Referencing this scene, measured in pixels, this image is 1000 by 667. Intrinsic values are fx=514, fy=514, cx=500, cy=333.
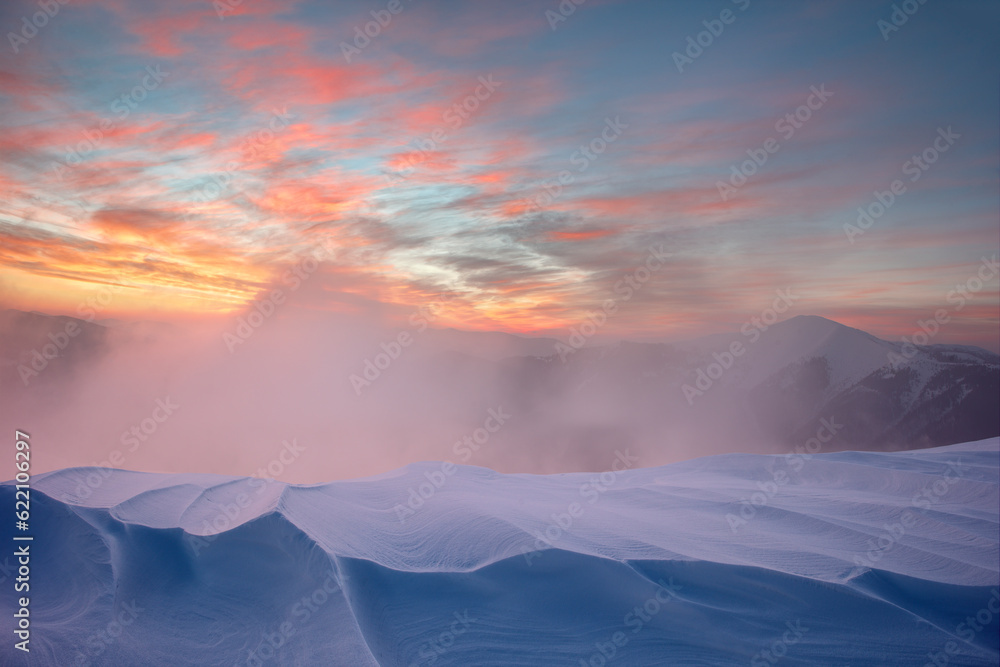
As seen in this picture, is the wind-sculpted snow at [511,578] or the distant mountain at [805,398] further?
the distant mountain at [805,398]

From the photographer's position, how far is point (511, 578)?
3.05 meters

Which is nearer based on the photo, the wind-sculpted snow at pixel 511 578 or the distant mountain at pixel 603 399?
the wind-sculpted snow at pixel 511 578

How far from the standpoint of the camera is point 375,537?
3477mm

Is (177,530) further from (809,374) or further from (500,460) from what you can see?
(500,460)

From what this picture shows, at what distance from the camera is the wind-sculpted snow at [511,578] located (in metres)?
2.63

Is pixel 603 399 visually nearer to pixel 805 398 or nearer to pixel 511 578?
pixel 805 398

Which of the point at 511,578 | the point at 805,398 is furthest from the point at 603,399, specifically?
the point at 511,578

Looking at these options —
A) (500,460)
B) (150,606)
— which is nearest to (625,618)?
(150,606)

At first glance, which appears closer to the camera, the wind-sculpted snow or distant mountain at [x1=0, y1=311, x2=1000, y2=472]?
the wind-sculpted snow

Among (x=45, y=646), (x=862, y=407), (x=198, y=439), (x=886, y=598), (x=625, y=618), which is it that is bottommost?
(x=198, y=439)

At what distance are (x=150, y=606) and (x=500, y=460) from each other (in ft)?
282

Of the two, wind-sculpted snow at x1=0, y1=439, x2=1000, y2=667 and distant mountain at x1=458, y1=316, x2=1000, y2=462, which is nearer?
wind-sculpted snow at x1=0, y1=439, x2=1000, y2=667

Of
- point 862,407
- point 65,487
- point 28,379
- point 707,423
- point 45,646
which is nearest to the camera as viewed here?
point 45,646

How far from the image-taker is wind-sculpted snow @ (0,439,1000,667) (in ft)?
8.63
